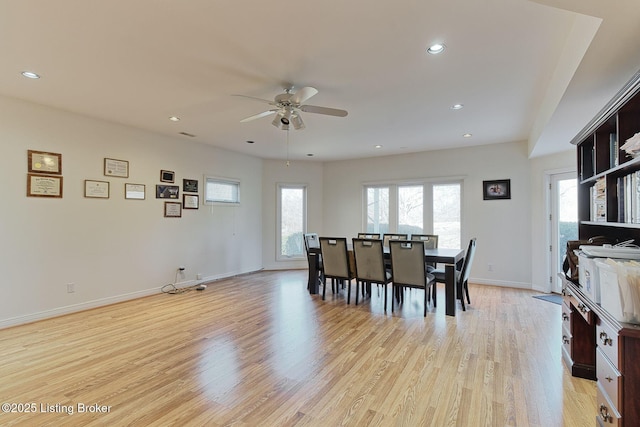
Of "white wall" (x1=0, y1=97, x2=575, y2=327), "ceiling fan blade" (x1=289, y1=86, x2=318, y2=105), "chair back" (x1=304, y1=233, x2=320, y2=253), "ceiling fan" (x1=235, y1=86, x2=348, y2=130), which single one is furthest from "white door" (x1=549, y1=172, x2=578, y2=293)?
"ceiling fan blade" (x1=289, y1=86, x2=318, y2=105)

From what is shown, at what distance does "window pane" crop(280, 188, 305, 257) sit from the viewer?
281 inches

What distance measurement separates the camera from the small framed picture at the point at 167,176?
497 cm

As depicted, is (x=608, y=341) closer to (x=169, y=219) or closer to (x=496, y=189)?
(x=496, y=189)

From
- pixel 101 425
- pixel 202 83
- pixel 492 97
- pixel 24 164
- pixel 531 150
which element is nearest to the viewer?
pixel 101 425

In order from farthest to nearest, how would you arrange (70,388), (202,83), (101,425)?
1. (202,83)
2. (70,388)
3. (101,425)

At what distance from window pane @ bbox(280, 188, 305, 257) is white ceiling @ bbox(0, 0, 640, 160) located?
128 inches

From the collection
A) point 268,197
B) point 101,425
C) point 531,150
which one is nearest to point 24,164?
point 101,425

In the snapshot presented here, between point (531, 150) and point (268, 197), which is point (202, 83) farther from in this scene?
point (531, 150)

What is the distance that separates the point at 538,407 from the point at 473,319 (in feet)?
5.70

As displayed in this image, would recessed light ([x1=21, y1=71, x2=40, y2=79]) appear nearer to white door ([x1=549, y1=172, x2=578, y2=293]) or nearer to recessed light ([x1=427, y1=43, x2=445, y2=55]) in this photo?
recessed light ([x1=427, y1=43, x2=445, y2=55])

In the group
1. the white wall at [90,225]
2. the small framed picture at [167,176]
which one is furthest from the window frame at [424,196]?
the small framed picture at [167,176]

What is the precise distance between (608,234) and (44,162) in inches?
240

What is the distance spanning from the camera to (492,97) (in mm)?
3303

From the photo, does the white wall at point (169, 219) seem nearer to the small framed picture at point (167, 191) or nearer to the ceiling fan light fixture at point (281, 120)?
the small framed picture at point (167, 191)
